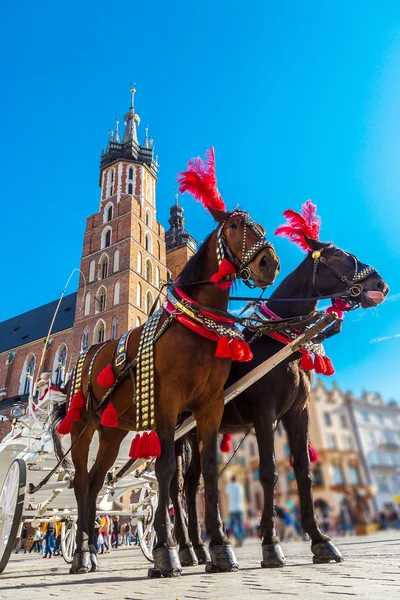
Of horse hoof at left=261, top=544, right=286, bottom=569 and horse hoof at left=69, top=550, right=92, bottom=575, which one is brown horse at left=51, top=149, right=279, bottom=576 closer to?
horse hoof at left=69, top=550, right=92, bottom=575

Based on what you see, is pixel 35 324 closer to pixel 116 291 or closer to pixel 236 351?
pixel 116 291

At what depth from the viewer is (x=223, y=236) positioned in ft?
13.0

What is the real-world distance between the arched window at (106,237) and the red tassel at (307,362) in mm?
28427

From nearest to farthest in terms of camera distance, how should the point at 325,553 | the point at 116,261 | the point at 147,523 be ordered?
the point at 325,553
the point at 147,523
the point at 116,261

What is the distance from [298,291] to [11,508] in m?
3.66

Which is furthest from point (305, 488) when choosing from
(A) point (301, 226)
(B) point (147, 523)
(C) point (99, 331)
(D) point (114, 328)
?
(C) point (99, 331)

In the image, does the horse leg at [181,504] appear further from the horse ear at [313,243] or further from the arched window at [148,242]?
the arched window at [148,242]

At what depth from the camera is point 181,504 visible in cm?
462

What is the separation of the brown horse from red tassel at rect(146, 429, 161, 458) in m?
0.07

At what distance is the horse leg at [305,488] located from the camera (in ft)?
11.4

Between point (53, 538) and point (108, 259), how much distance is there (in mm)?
19661

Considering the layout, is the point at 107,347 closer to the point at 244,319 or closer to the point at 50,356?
the point at 244,319

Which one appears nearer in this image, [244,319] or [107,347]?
[244,319]

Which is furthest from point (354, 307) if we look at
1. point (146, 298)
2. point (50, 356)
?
point (50, 356)
